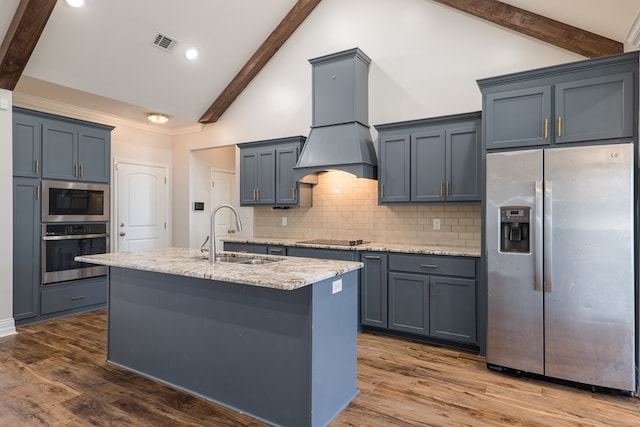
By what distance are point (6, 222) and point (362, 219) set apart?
12.7 ft

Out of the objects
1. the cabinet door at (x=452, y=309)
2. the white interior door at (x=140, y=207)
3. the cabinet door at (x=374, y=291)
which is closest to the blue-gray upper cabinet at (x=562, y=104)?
the cabinet door at (x=452, y=309)

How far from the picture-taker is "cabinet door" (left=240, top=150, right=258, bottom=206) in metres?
5.11

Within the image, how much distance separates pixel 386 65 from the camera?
175 inches

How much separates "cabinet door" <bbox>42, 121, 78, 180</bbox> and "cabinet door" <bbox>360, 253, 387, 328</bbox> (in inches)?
146

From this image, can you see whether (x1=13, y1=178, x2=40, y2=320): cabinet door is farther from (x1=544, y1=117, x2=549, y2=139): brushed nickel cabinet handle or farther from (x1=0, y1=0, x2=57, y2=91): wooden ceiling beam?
(x1=544, y1=117, x2=549, y2=139): brushed nickel cabinet handle

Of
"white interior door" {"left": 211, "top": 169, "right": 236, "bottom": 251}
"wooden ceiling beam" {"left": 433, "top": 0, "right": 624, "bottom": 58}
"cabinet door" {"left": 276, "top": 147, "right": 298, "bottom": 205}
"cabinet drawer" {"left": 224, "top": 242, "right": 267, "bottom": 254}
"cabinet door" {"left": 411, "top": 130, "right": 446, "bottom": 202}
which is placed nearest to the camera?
"wooden ceiling beam" {"left": 433, "top": 0, "right": 624, "bottom": 58}

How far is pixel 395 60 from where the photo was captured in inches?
173

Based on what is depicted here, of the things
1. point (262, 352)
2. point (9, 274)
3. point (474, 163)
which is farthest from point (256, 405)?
point (9, 274)

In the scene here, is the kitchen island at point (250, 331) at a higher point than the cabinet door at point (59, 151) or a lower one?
lower

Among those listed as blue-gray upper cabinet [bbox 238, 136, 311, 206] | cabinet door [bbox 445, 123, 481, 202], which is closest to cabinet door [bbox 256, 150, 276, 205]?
blue-gray upper cabinet [bbox 238, 136, 311, 206]

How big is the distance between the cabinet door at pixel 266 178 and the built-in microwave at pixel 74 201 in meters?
2.04

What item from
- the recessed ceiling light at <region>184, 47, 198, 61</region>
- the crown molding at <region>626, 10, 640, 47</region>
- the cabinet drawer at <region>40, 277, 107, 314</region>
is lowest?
the cabinet drawer at <region>40, 277, 107, 314</region>

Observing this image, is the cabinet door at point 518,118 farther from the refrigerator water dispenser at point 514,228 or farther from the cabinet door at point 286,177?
the cabinet door at point 286,177

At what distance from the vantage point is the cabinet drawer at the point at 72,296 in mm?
4398
